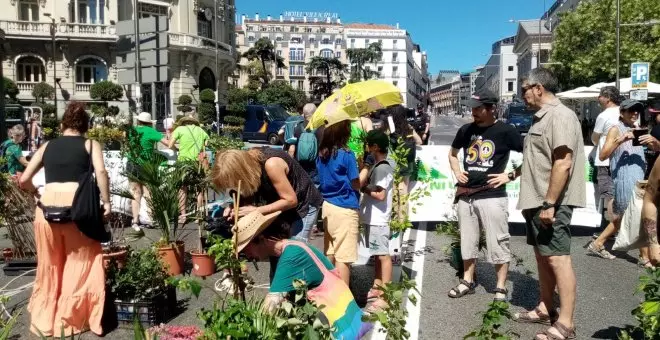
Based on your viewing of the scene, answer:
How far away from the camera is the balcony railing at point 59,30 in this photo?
4425 cm

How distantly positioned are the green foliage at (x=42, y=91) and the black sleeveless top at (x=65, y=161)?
42701 millimetres

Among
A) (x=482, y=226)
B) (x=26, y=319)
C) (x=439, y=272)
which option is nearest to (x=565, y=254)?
(x=482, y=226)

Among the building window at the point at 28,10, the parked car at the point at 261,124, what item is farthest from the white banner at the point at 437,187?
the building window at the point at 28,10

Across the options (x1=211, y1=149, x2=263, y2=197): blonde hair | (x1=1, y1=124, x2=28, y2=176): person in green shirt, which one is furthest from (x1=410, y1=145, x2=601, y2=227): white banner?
(x1=1, y1=124, x2=28, y2=176): person in green shirt

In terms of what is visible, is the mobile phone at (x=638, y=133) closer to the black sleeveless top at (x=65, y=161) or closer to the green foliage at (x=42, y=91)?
the black sleeveless top at (x=65, y=161)

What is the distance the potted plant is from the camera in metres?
4.64

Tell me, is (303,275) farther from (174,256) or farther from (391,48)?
(391,48)

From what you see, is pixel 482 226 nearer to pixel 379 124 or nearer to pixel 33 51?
pixel 379 124

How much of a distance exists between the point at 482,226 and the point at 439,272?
1.17m

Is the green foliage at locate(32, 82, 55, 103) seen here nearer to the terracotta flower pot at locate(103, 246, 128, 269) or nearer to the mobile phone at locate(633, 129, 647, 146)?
the terracotta flower pot at locate(103, 246, 128, 269)

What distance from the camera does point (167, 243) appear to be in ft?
20.6

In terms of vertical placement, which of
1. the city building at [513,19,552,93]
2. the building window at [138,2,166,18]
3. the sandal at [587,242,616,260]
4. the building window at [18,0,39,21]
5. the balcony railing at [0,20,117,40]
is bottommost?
the sandal at [587,242,616,260]

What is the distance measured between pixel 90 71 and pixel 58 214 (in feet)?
153

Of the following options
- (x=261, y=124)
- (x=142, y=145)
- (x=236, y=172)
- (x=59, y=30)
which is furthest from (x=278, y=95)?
(x=236, y=172)
